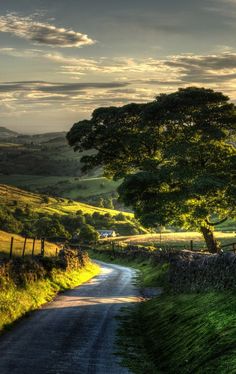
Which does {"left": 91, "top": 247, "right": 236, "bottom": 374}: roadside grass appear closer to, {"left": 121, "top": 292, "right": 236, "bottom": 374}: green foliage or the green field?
{"left": 121, "top": 292, "right": 236, "bottom": 374}: green foliage

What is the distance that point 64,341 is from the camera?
1673cm

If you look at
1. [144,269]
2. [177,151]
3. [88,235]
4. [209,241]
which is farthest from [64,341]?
[88,235]

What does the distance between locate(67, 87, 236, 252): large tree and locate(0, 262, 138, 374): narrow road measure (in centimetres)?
1235

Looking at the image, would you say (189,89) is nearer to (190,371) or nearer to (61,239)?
(190,371)

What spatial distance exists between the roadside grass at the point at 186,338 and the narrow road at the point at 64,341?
70 cm

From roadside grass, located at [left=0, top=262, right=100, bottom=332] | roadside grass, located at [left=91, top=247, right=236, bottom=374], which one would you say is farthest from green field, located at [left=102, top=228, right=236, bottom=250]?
roadside grass, located at [left=91, top=247, right=236, bottom=374]

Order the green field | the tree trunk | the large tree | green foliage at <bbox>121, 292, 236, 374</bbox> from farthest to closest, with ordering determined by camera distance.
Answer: the green field
the tree trunk
the large tree
green foliage at <bbox>121, 292, 236, 374</bbox>

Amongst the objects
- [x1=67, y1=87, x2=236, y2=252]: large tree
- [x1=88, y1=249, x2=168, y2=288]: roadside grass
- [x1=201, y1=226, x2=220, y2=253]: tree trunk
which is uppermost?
[x1=67, y1=87, x2=236, y2=252]: large tree

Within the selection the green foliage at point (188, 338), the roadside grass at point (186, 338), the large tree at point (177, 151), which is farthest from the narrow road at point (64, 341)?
the large tree at point (177, 151)

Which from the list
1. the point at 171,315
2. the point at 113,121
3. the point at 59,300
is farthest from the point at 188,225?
the point at 171,315

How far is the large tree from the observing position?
3672cm

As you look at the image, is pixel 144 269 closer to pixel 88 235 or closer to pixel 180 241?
pixel 180 241

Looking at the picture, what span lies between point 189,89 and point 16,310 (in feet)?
84.3

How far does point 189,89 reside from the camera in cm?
4003
